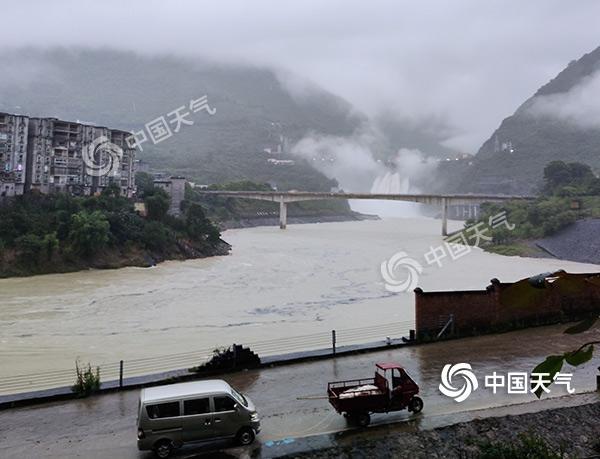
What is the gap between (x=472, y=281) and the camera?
28812mm

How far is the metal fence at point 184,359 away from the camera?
11977 mm

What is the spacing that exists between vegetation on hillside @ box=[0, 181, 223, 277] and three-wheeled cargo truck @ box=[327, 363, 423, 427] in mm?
28236

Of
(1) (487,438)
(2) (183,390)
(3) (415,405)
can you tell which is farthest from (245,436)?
(1) (487,438)

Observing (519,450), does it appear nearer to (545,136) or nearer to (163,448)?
(163,448)

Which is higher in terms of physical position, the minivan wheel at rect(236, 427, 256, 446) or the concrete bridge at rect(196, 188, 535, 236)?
the concrete bridge at rect(196, 188, 535, 236)

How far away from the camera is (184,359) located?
13.9 m

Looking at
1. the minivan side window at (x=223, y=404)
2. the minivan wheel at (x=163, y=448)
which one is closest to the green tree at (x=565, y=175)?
the minivan side window at (x=223, y=404)

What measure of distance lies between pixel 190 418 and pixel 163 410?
1.19ft

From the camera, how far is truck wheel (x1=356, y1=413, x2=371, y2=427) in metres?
7.61

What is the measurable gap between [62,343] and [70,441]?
977 cm

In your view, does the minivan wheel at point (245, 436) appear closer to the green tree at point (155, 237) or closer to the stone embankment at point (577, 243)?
the green tree at point (155, 237)

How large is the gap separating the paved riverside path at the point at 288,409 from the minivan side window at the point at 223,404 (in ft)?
1.70

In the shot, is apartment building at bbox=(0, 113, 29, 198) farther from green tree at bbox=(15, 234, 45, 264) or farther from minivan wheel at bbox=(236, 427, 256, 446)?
minivan wheel at bbox=(236, 427, 256, 446)

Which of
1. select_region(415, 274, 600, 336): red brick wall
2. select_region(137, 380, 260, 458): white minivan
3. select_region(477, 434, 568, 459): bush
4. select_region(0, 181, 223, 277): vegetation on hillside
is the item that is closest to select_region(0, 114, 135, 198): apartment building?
select_region(0, 181, 223, 277): vegetation on hillside
